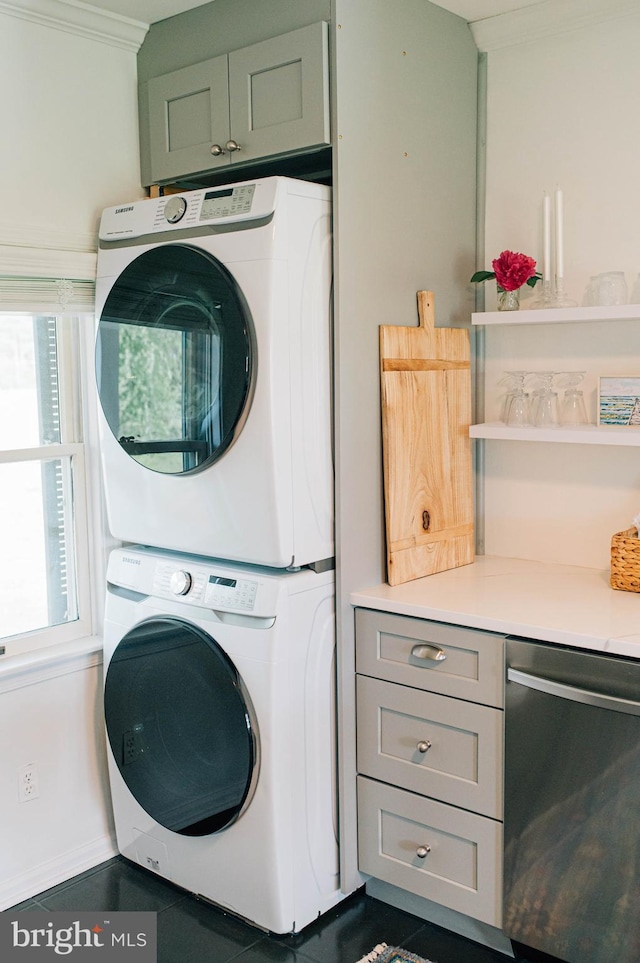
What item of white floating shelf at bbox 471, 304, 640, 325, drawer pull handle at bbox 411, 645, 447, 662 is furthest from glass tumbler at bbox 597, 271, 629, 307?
drawer pull handle at bbox 411, 645, 447, 662

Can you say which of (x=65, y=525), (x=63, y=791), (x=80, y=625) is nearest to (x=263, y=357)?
(x=65, y=525)

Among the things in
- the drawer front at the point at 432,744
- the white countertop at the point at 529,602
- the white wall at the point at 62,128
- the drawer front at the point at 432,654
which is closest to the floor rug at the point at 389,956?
the drawer front at the point at 432,744

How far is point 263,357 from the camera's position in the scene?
2.07 meters

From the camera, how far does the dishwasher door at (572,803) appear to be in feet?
6.14

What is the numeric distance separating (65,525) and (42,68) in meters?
1.23

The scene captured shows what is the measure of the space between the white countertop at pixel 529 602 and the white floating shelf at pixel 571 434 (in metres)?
0.37

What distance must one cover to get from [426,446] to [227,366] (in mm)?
646

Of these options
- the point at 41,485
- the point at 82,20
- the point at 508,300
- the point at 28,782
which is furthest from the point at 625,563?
the point at 82,20

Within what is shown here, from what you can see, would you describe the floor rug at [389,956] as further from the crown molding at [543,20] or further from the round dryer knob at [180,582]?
the crown molding at [543,20]

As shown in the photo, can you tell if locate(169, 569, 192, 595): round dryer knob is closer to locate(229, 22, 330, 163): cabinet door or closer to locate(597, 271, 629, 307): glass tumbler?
locate(229, 22, 330, 163): cabinet door

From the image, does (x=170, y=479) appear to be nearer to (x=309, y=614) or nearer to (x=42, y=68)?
(x=309, y=614)

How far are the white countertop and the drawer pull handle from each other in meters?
0.08

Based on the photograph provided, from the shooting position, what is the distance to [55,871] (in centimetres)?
252

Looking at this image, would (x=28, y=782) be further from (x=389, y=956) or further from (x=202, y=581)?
(x=389, y=956)
